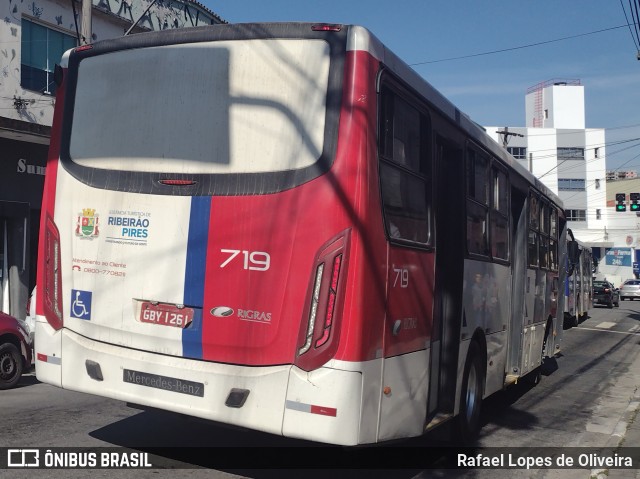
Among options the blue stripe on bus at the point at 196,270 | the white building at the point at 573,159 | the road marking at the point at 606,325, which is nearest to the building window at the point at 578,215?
the white building at the point at 573,159

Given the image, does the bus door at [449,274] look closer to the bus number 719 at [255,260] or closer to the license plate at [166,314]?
the bus number 719 at [255,260]

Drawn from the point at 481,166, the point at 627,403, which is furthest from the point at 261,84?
the point at 627,403

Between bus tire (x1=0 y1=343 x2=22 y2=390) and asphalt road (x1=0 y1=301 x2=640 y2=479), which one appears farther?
bus tire (x1=0 y1=343 x2=22 y2=390)

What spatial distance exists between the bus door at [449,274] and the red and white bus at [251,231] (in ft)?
0.56

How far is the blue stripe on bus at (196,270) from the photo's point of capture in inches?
198

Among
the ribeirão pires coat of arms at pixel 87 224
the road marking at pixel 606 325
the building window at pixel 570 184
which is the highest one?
the building window at pixel 570 184

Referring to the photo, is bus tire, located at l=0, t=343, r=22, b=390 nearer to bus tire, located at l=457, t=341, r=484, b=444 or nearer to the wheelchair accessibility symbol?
the wheelchair accessibility symbol

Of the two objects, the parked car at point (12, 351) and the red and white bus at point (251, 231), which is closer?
the red and white bus at point (251, 231)

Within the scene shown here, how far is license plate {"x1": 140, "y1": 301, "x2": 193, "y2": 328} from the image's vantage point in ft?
16.7

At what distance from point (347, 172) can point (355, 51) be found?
33.2 inches

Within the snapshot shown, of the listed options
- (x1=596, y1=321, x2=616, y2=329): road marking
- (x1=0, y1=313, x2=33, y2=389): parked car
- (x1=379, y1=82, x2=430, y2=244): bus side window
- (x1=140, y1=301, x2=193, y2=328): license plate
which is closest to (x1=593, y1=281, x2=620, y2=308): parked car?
(x1=596, y1=321, x2=616, y2=329): road marking

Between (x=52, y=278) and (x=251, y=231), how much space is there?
6.34 ft

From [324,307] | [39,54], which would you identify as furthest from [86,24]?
[324,307]

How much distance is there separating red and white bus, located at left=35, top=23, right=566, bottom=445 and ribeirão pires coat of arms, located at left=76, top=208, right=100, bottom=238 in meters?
0.01
